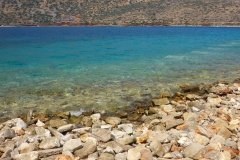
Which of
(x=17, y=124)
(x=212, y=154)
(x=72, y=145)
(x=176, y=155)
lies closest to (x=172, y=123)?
(x=176, y=155)

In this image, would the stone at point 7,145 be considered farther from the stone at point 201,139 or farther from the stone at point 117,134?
the stone at point 201,139

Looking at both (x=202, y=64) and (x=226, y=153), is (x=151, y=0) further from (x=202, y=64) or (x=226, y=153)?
(x=226, y=153)

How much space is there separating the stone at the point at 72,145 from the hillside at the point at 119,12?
120 metres

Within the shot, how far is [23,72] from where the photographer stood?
2120 cm

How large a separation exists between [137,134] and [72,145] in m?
2.53

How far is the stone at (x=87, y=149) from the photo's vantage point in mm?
6859

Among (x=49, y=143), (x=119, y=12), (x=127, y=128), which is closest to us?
(x=49, y=143)

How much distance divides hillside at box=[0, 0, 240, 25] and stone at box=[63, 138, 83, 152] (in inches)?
4737

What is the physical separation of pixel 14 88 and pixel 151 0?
432 feet

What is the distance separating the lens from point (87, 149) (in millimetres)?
6988

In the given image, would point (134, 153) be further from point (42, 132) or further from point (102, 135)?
point (42, 132)

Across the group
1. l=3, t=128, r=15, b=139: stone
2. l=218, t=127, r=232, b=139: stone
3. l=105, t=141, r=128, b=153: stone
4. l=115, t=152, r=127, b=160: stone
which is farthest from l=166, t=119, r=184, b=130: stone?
l=3, t=128, r=15, b=139: stone

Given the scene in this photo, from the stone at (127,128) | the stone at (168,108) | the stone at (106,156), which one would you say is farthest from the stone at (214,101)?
the stone at (106,156)

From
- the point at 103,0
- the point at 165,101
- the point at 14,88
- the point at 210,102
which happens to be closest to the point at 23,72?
the point at 14,88
